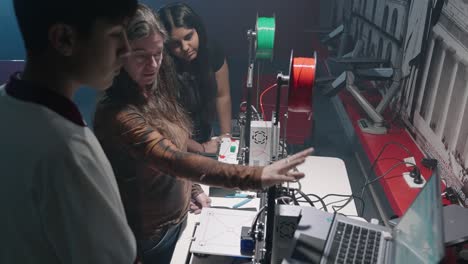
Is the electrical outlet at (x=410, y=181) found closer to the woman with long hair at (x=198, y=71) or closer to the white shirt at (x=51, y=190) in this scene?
the woman with long hair at (x=198, y=71)

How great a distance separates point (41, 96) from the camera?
59 centimetres

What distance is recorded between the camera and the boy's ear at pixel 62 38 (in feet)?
1.92

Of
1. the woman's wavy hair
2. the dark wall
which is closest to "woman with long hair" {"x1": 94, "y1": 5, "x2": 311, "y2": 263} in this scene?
the woman's wavy hair

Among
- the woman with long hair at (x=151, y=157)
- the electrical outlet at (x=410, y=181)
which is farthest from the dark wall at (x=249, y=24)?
the woman with long hair at (x=151, y=157)

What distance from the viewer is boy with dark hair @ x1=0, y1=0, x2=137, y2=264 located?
1.86 ft

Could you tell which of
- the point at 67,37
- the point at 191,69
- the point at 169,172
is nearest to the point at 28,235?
the point at 67,37

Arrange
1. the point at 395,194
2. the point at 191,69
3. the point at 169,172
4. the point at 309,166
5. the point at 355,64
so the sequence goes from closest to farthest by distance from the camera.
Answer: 1. the point at 169,172
2. the point at 395,194
3. the point at 309,166
4. the point at 191,69
5. the point at 355,64

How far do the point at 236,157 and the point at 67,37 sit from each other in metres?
1.37

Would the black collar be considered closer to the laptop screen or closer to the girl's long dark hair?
the laptop screen

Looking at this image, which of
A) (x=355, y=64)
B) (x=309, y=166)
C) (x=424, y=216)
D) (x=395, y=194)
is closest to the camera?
(x=424, y=216)

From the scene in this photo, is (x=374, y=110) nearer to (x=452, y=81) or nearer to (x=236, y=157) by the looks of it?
(x=452, y=81)

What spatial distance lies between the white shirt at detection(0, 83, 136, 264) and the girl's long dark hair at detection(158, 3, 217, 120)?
1.56 metres

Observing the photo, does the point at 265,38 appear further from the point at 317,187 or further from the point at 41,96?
the point at 41,96

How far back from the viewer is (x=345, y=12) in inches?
171
